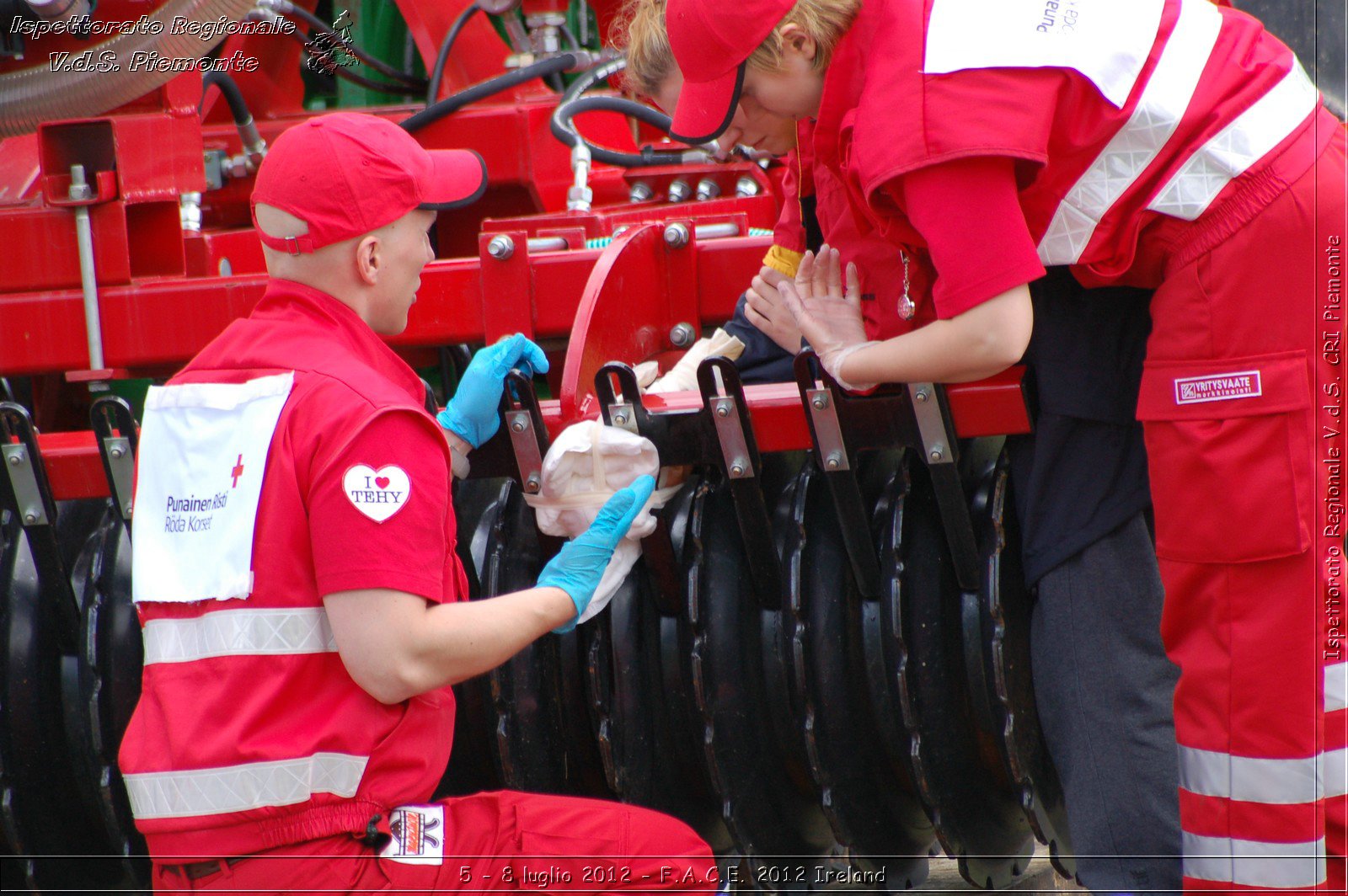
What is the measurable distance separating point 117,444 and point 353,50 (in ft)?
6.31

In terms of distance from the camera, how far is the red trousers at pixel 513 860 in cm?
148

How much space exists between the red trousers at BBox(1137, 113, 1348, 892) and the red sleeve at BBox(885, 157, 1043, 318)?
29 centimetres

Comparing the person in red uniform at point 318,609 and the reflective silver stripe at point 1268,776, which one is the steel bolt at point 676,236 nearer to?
the person in red uniform at point 318,609

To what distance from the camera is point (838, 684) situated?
2080 mm

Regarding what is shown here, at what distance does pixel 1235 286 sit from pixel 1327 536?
343 millimetres

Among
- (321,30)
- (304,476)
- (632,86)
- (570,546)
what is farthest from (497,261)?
(321,30)

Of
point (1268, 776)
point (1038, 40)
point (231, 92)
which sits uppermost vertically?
point (1038, 40)

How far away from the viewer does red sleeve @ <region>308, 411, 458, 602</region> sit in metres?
1.42

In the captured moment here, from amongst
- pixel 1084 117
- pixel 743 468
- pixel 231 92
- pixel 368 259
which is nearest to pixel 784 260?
pixel 743 468

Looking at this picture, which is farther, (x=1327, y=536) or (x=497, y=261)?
(x=497, y=261)

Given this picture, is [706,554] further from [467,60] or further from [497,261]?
[467,60]

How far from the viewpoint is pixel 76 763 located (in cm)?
222

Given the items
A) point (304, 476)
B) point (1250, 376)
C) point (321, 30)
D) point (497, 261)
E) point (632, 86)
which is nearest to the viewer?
point (304, 476)

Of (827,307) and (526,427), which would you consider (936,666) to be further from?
(526,427)
